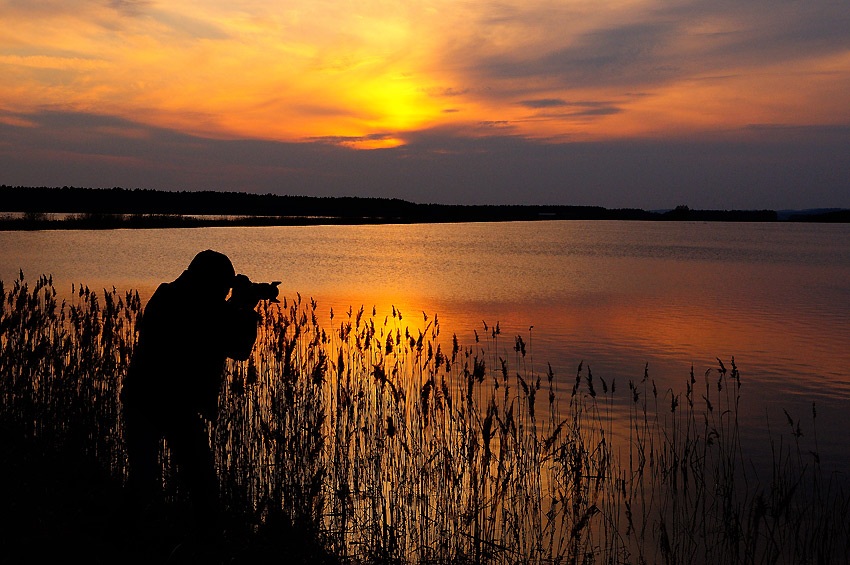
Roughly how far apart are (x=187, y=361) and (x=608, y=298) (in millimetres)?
23558

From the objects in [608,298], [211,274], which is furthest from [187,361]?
[608,298]

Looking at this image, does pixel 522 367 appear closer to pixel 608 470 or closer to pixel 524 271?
pixel 608 470

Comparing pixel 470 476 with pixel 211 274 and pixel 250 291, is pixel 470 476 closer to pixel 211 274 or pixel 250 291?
pixel 250 291

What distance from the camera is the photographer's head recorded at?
4.65 metres

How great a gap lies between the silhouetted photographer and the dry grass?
1.32 meters

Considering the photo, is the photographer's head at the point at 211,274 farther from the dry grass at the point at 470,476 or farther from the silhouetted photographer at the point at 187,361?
the dry grass at the point at 470,476

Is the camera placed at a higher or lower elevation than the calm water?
higher

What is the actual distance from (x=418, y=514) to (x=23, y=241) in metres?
49.9

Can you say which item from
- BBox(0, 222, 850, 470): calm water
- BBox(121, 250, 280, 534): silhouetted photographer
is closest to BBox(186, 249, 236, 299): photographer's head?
BBox(121, 250, 280, 534): silhouetted photographer

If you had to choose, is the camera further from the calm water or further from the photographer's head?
the calm water

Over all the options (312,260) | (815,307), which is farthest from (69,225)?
(815,307)

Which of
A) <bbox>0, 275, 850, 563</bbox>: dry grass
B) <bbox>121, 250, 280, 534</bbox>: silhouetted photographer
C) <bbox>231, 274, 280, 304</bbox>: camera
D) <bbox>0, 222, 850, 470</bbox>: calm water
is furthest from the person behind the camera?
<bbox>0, 222, 850, 470</bbox>: calm water

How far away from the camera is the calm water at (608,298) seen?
14.1 meters

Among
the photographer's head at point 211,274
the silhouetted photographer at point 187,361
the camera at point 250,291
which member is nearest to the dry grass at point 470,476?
the silhouetted photographer at point 187,361
